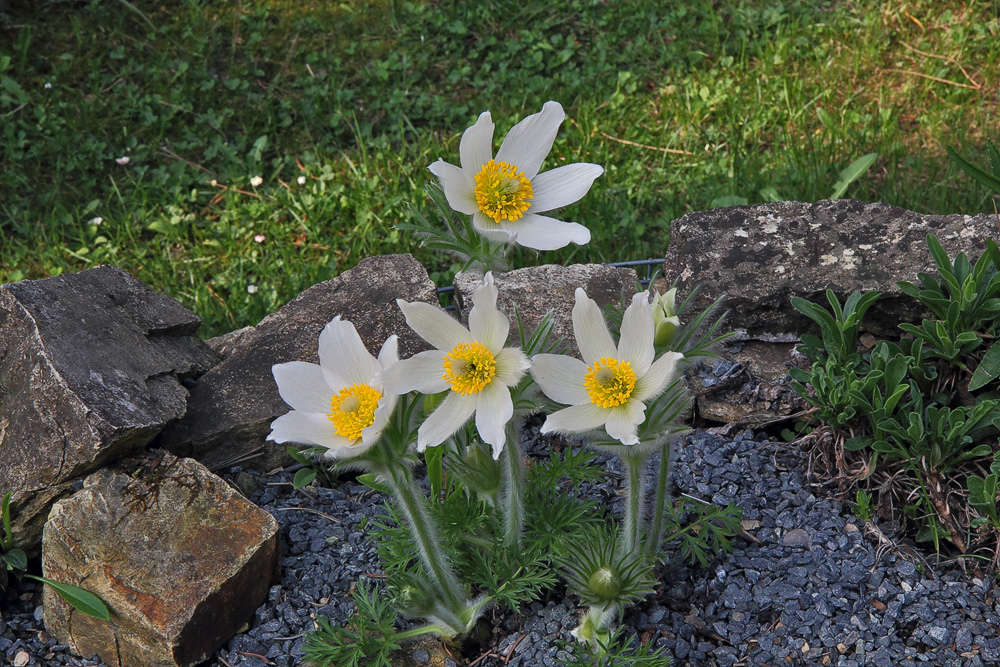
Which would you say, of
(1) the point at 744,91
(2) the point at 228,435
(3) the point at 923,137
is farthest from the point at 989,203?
(2) the point at 228,435

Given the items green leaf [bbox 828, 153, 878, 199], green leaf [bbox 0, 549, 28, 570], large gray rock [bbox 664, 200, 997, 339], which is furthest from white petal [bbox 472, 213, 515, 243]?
green leaf [bbox 828, 153, 878, 199]

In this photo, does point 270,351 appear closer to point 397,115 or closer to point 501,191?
point 501,191

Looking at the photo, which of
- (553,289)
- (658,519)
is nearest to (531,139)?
(658,519)

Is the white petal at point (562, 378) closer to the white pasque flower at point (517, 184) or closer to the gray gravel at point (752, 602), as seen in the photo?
the white pasque flower at point (517, 184)

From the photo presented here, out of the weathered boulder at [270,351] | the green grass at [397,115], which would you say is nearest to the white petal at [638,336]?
the weathered boulder at [270,351]

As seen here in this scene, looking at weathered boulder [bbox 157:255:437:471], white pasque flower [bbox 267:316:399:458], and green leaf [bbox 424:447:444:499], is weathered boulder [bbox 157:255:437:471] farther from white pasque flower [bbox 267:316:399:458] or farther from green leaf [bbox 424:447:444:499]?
white pasque flower [bbox 267:316:399:458]
